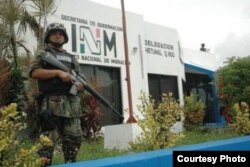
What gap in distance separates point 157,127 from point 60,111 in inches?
58.7

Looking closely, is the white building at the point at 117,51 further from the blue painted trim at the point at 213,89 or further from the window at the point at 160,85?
the blue painted trim at the point at 213,89

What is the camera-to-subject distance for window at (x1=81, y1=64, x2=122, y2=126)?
1116 centimetres

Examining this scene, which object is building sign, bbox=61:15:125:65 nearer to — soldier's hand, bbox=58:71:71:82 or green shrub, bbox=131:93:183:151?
green shrub, bbox=131:93:183:151

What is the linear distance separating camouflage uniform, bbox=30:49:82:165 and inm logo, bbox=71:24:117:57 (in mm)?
6467

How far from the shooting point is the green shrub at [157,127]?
5.03 m

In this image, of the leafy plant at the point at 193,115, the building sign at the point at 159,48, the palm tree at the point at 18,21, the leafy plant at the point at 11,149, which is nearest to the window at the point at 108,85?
the building sign at the point at 159,48

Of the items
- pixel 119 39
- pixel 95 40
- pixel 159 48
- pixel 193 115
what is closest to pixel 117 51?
pixel 119 39

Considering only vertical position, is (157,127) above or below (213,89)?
below

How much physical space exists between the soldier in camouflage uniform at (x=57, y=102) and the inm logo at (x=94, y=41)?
6430 mm

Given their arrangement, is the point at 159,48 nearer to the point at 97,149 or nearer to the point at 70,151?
the point at 97,149

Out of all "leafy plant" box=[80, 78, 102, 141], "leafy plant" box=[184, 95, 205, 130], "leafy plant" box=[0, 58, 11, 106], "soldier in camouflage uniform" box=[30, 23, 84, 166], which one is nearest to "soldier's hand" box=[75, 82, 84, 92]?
"soldier in camouflage uniform" box=[30, 23, 84, 166]

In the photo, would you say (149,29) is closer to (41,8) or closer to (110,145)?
(41,8)

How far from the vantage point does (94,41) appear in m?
11.3

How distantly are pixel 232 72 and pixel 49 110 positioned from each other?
8550 mm
